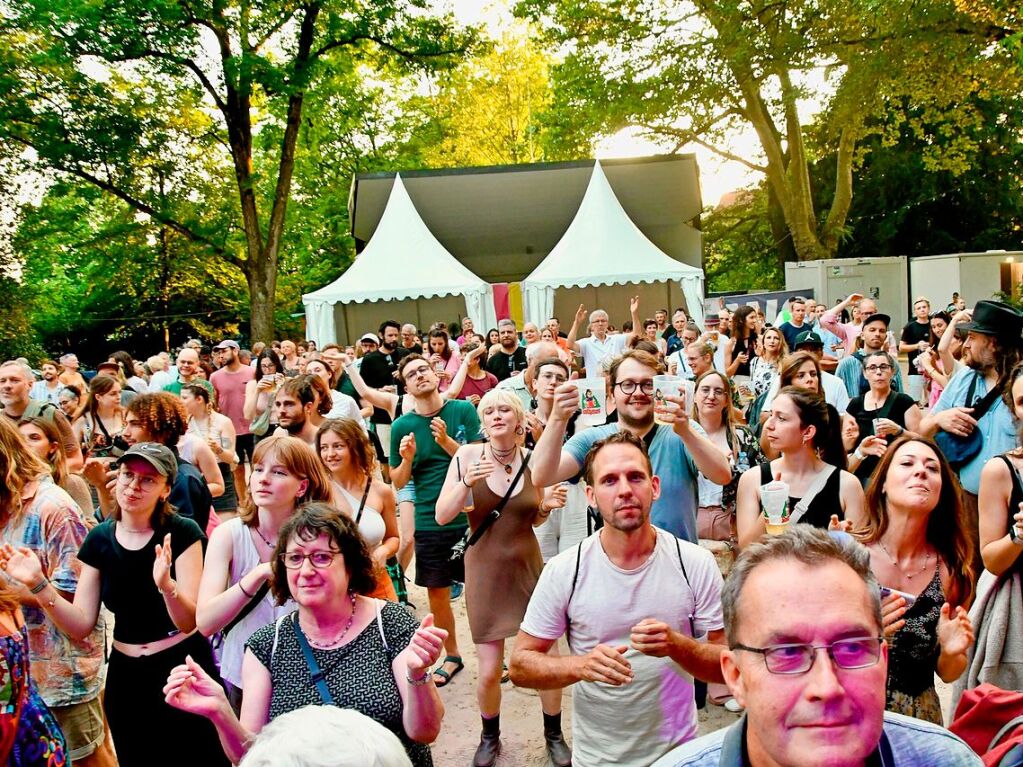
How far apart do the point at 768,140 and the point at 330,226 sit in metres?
18.3

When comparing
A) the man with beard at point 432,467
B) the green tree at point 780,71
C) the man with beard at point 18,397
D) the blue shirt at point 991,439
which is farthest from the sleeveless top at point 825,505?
the green tree at point 780,71

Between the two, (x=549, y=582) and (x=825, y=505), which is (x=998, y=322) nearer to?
(x=825, y=505)

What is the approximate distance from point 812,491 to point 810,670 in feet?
7.38

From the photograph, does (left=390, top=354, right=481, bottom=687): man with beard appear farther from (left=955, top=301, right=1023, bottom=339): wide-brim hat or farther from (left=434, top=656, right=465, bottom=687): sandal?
(left=955, top=301, right=1023, bottom=339): wide-brim hat

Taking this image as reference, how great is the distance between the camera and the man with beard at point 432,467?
4988mm

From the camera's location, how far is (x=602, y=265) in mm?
17297

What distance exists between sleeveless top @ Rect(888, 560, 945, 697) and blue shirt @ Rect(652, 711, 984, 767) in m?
1.09

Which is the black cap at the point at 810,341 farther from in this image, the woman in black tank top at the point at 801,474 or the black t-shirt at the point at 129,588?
the black t-shirt at the point at 129,588

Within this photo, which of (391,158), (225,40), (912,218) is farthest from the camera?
(391,158)

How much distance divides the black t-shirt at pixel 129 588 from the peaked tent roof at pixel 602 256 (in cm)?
1428

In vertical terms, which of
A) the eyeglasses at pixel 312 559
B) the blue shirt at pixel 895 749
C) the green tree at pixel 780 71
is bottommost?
the blue shirt at pixel 895 749

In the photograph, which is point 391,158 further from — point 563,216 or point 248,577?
point 248,577

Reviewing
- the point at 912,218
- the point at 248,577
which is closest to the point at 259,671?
the point at 248,577

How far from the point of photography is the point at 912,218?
30.0 m
